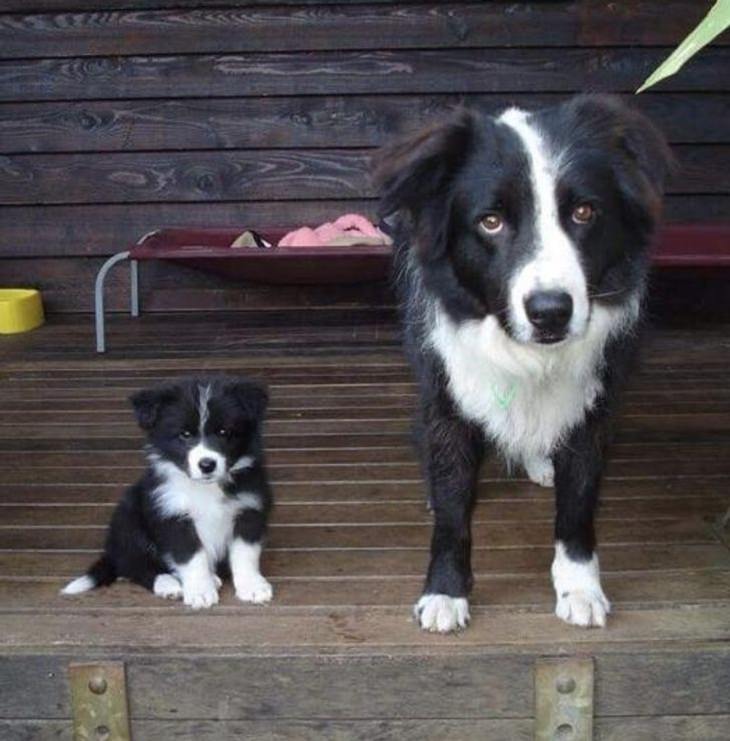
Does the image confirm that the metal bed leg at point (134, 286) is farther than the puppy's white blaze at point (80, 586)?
Yes

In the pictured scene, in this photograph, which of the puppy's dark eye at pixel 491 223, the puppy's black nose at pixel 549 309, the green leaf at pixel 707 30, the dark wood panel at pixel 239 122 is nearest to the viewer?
the green leaf at pixel 707 30

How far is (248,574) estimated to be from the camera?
1.92m

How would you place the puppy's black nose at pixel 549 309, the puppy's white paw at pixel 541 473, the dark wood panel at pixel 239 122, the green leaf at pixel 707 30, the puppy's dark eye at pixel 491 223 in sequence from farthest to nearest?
the dark wood panel at pixel 239 122 → the puppy's white paw at pixel 541 473 → the puppy's dark eye at pixel 491 223 → the puppy's black nose at pixel 549 309 → the green leaf at pixel 707 30

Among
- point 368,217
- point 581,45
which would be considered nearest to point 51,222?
point 368,217

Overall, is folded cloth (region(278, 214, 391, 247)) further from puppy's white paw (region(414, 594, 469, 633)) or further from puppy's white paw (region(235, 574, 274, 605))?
puppy's white paw (region(414, 594, 469, 633))

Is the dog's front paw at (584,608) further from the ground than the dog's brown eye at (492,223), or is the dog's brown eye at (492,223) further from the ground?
the dog's brown eye at (492,223)

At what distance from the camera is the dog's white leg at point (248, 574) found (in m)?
1.88

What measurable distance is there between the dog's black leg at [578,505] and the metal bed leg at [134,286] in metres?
3.08

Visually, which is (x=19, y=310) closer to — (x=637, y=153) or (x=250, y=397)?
(x=250, y=397)

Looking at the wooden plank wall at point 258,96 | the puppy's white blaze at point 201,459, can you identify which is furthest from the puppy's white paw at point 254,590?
the wooden plank wall at point 258,96

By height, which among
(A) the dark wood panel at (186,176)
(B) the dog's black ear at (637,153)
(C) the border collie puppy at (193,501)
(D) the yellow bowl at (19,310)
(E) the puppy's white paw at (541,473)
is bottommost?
(D) the yellow bowl at (19,310)

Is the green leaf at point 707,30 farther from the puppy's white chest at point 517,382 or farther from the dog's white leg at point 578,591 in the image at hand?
the dog's white leg at point 578,591

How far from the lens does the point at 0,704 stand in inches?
68.0

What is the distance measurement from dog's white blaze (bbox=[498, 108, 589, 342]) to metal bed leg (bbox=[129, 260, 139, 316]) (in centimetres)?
Answer: 322
